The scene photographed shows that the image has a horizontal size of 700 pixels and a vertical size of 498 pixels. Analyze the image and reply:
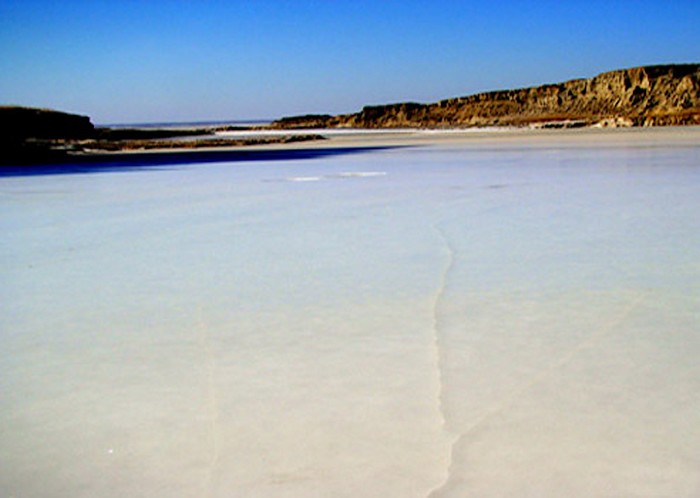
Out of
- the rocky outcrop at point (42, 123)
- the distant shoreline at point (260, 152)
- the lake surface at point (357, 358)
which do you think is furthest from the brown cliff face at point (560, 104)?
the lake surface at point (357, 358)

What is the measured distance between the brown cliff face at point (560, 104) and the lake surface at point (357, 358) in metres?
63.8

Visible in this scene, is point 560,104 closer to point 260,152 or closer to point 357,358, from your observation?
point 260,152

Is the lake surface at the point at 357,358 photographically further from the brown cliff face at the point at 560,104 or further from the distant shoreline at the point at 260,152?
the brown cliff face at the point at 560,104

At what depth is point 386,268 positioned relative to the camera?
408cm

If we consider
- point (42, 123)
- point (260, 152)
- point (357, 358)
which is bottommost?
point (357, 358)

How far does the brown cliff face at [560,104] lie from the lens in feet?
236

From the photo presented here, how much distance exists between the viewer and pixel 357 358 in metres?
2.61

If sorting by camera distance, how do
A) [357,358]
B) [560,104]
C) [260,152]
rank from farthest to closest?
[560,104] → [260,152] → [357,358]

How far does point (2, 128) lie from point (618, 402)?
34.5m

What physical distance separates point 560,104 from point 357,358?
281ft

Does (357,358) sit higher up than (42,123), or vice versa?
(42,123)

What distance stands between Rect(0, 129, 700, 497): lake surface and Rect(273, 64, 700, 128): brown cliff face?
209 feet

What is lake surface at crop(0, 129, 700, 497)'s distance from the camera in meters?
1.81

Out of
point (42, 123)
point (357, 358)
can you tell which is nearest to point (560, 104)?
point (42, 123)
